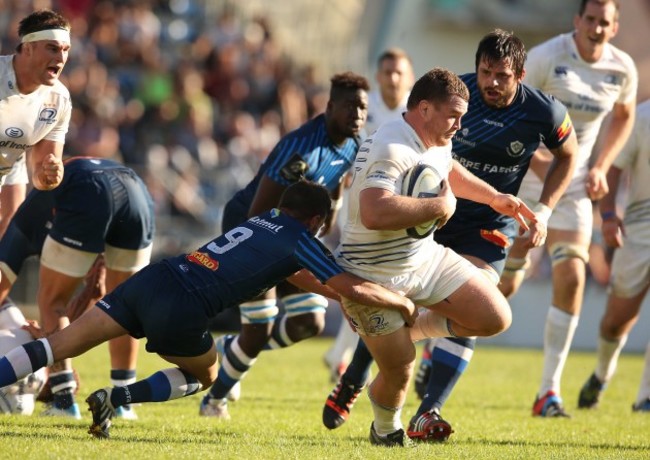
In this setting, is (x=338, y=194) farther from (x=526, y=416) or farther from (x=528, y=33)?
(x=528, y=33)

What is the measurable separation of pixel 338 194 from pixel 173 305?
105 inches

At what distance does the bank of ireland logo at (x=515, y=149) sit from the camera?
775cm

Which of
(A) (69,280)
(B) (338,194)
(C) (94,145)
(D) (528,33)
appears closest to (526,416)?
(B) (338,194)

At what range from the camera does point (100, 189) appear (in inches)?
311

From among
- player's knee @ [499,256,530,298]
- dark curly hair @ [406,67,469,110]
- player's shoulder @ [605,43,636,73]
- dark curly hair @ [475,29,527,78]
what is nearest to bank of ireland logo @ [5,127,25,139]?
dark curly hair @ [406,67,469,110]

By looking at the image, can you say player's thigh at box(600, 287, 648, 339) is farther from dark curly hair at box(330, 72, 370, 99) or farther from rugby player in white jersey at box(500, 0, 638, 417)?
dark curly hair at box(330, 72, 370, 99)

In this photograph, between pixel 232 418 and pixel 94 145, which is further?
pixel 94 145

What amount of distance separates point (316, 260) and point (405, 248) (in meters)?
0.57

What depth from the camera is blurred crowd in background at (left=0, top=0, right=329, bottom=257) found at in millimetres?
18297

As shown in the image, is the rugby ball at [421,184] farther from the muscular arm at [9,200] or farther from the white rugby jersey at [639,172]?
the white rugby jersey at [639,172]

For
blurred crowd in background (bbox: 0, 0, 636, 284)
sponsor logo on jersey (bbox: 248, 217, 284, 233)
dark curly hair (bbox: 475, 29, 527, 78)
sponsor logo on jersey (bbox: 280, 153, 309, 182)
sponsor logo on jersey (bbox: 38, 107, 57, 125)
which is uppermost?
dark curly hair (bbox: 475, 29, 527, 78)

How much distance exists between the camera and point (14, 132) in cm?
743

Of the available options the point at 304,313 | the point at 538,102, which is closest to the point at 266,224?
the point at 538,102

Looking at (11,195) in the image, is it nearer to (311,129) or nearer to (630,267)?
(311,129)
